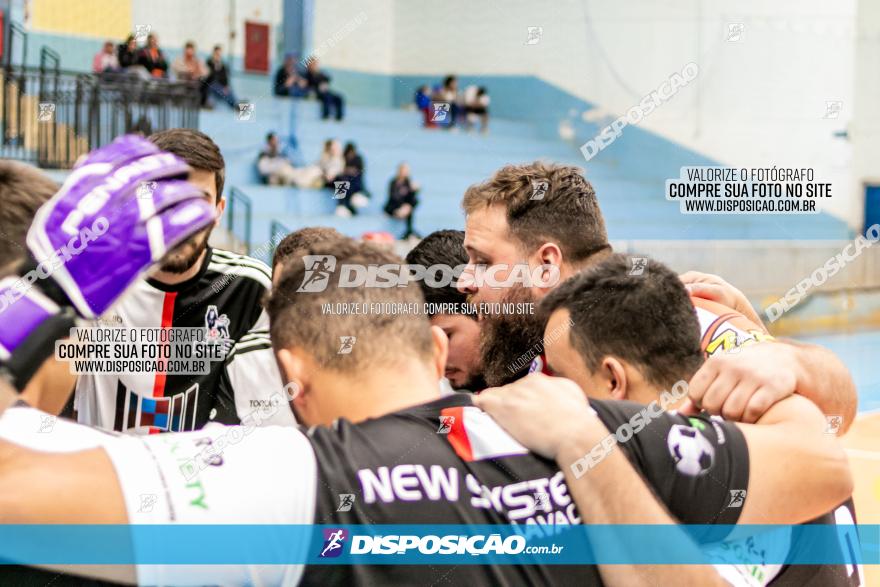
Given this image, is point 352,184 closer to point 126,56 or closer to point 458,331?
point 126,56

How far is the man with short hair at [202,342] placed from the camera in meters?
3.00

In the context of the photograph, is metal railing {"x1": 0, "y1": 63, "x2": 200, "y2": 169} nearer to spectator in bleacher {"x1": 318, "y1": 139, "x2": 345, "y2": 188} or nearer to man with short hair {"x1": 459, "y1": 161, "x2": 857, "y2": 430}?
spectator in bleacher {"x1": 318, "y1": 139, "x2": 345, "y2": 188}

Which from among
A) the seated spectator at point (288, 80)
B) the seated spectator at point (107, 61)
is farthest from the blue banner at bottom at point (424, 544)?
the seated spectator at point (288, 80)

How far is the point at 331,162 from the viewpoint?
11.7 m

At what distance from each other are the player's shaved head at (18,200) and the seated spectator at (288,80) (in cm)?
1145

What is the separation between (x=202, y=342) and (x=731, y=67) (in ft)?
36.3

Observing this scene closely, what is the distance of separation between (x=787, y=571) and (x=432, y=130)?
12.1m

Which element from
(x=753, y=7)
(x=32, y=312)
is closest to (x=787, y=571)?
(x=32, y=312)

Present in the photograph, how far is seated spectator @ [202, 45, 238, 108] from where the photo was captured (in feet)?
38.9

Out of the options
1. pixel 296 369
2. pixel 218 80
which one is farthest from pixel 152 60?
pixel 296 369

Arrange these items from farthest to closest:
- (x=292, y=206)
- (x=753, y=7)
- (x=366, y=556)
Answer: (x=753, y=7)
(x=292, y=206)
(x=366, y=556)

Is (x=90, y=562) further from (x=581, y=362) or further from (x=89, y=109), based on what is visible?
(x=89, y=109)

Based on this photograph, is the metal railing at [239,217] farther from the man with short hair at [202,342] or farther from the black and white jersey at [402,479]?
the black and white jersey at [402,479]

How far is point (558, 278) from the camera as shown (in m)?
2.84
